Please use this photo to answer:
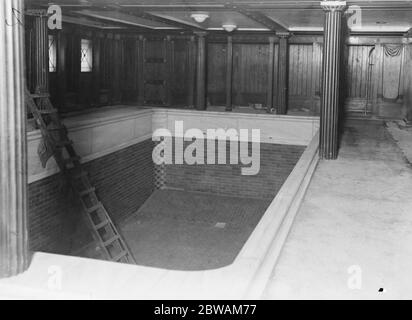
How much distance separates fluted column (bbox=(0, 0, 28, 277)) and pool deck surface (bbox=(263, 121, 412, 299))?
1.43 metres

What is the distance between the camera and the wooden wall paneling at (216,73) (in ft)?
46.4

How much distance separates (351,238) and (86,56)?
11345mm

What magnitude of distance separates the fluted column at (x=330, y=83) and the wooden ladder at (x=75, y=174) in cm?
358

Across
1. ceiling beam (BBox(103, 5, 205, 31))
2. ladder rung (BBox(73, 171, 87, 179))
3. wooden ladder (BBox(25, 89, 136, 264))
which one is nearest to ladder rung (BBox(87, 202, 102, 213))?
wooden ladder (BBox(25, 89, 136, 264))

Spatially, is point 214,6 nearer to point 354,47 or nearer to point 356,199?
point 356,199

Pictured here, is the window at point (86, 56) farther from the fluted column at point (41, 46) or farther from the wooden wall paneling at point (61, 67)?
the fluted column at point (41, 46)

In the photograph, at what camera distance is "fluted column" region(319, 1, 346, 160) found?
6.74 m

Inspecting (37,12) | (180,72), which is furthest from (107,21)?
(37,12)

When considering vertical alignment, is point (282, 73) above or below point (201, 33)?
below

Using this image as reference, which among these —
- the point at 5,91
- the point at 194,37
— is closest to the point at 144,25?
the point at 194,37

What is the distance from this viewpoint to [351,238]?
3.75 meters

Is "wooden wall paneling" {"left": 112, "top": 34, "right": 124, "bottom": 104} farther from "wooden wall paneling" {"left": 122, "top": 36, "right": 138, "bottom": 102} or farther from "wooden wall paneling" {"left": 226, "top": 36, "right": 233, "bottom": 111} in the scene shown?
"wooden wall paneling" {"left": 226, "top": 36, "right": 233, "bottom": 111}

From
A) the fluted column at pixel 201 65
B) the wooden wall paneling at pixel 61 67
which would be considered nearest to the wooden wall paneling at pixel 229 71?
the fluted column at pixel 201 65

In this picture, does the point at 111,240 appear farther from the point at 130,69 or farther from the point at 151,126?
the point at 130,69
